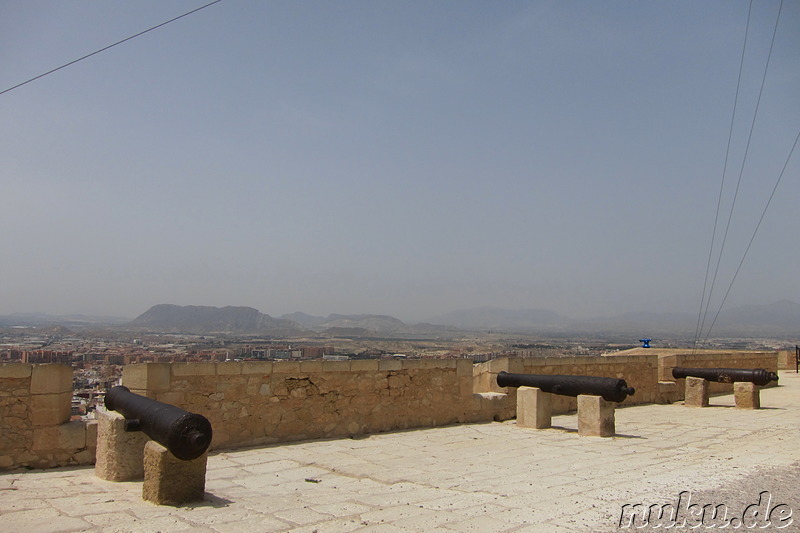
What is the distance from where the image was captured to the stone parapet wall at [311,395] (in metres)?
7.58

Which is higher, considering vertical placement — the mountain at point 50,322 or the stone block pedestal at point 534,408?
the stone block pedestal at point 534,408

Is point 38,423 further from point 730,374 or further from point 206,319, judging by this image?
point 206,319

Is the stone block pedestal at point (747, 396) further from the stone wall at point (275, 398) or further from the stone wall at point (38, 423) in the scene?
the stone wall at point (38, 423)

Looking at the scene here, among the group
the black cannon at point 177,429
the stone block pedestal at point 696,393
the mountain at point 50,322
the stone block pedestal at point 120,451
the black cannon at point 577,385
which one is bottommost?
the mountain at point 50,322

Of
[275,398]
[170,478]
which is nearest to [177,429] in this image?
[170,478]

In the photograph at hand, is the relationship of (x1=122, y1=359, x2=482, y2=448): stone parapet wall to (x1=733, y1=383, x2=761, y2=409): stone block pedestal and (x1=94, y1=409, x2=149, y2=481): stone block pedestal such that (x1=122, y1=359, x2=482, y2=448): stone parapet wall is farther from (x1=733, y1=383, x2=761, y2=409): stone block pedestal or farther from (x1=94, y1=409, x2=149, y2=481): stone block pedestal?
(x1=733, y1=383, x2=761, y2=409): stone block pedestal

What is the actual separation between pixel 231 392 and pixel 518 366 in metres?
5.35

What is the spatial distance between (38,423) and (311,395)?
323 centimetres

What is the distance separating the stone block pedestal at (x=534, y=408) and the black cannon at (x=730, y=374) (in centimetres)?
566

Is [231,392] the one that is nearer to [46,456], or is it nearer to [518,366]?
[46,456]

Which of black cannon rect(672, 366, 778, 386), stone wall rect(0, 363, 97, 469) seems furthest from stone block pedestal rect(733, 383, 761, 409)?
stone wall rect(0, 363, 97, 469)

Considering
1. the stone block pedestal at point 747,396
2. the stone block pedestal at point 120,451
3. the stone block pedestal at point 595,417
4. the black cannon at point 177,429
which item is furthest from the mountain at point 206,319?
the black cannon at point 177,429

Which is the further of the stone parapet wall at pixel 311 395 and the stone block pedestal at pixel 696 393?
the stone block pedestal at pixel 696 393

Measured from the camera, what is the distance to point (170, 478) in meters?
4.68
